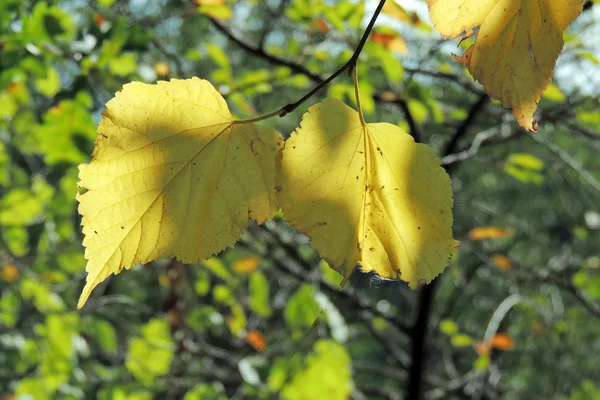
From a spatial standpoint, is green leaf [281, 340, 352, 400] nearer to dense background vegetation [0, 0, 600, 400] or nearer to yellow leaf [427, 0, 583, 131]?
dense background vegetation [0, 0, 600, 400]

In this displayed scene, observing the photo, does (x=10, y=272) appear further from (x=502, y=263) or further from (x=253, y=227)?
(x=502, y=263)

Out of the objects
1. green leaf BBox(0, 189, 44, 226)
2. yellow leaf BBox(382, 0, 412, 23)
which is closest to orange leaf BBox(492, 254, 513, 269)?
yellow leaf BBox(382, 0, 412, 23)

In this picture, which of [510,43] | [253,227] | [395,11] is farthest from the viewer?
[253,227]

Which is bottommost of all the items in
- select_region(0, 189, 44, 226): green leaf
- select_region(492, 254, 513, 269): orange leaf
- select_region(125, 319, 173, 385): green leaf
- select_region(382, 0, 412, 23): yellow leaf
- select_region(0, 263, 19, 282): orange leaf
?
select_region(0, 263, 19, 282): orange leaf

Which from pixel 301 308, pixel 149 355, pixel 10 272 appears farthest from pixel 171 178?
pixel 10 272

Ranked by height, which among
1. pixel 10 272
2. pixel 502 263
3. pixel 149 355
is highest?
pixel 502 263

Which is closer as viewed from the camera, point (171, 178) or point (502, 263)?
point (171, 178)

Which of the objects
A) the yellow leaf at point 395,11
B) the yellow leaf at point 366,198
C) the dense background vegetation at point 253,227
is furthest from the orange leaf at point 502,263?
the yellow leaf at point 366,198
